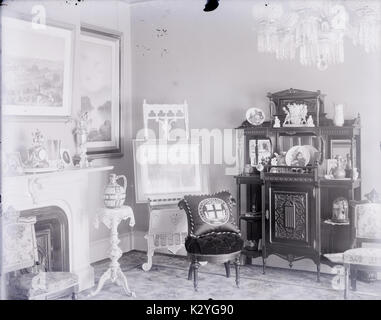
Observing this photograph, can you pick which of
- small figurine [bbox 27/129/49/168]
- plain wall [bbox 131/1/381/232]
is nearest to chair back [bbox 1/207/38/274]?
small figurine [bbox 27/129/49/168]

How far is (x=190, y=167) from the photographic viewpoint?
5.91 metres

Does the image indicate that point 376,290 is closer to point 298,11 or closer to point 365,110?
point 365,110

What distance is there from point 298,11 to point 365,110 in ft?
4.14

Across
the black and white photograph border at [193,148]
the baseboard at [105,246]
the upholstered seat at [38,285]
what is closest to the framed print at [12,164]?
the black and white photograph border at [193,148]

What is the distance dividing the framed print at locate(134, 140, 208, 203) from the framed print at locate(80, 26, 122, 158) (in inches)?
27.9

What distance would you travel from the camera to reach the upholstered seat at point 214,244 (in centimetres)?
498

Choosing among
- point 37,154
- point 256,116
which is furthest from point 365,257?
point 37,154

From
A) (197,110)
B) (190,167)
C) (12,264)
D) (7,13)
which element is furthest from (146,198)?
(7,13)

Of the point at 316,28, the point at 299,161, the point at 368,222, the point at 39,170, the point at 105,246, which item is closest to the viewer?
the point at 39,170

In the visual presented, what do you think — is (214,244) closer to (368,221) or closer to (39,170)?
(368,221)

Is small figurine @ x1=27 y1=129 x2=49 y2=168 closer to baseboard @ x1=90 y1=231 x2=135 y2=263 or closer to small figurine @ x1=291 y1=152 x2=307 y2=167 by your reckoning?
baseboard @ x1=90 y1=231 x2=135 y2=263

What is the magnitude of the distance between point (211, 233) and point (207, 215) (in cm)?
18

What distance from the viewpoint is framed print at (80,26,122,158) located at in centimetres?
611

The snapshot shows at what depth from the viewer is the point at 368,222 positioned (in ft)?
16.4
